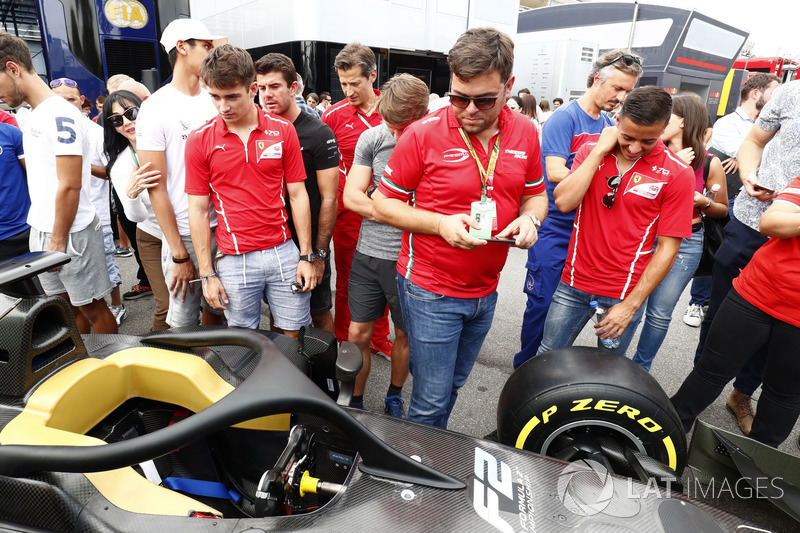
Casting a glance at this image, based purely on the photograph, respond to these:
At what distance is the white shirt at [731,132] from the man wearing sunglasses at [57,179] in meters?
5.23

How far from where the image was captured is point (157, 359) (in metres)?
1.65

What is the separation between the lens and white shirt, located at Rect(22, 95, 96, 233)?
2.58 meters

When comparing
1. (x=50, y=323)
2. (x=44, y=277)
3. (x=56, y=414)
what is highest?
(x=50, y=323)

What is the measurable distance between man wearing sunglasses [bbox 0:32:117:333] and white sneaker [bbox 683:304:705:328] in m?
4.78

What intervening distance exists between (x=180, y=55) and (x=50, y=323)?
1.88 meters

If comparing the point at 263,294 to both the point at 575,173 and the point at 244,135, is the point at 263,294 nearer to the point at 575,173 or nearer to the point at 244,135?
the point at 244,135

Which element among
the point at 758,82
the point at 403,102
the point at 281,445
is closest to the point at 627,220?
the point at 403,102

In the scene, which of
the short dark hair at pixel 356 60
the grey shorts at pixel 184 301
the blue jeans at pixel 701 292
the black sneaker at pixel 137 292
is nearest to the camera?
the grey shorts at pixel 184 301

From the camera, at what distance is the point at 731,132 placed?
176 inches

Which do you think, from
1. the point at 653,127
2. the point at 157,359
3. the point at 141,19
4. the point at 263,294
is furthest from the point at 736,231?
the point at 141,19

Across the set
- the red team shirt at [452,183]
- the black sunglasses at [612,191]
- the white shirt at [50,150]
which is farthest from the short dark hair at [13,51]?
the black sunglasses at [612,191]

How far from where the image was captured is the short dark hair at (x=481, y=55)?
1.64m

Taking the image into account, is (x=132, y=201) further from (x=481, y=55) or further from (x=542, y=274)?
(x=542, y=274)

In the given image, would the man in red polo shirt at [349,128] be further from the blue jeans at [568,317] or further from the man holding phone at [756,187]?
the man holding phone at [756,187]
